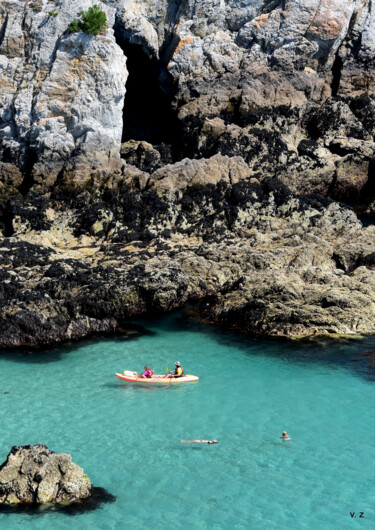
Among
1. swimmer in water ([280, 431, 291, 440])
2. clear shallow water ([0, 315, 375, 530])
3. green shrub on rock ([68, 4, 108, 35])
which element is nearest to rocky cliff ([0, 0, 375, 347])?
green shrub on rock ([68, 4, 108, 35])

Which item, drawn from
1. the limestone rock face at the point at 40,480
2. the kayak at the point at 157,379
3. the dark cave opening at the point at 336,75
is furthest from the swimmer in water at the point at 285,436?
the dark cave opening at the point at 336,75

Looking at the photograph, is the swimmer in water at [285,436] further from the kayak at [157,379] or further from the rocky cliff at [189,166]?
the rocky cliff at [189,166]

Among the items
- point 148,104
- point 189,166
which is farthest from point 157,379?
point 148,104

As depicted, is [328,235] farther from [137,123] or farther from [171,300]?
[137,123]

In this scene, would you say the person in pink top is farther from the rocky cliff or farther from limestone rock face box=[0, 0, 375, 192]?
limestone rock face box=[0, 0, 375, 192]

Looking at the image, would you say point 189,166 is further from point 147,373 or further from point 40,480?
point 40,480

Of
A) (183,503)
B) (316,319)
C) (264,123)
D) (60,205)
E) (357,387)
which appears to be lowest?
(183,503)

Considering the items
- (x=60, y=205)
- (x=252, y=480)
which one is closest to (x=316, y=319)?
(x=252, y=480)
